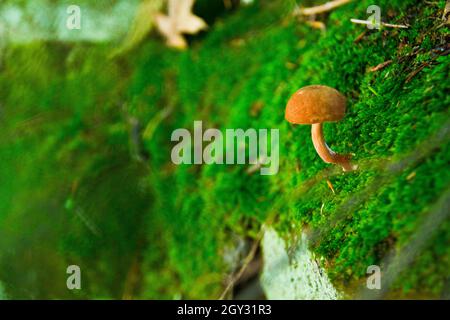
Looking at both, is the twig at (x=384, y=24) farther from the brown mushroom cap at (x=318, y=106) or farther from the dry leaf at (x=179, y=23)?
the dry leaf at (x=179, y=23)

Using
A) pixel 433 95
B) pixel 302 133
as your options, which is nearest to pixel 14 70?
pixel 302 133

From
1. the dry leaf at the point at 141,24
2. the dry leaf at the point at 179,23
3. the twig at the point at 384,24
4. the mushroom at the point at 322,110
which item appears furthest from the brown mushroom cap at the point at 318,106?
the dry leaf at the point at 141,24

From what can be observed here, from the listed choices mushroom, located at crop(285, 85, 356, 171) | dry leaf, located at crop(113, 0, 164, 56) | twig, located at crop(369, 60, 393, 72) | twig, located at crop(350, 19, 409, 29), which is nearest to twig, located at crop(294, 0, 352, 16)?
twig, located at crop(350, 19, 409, 29)

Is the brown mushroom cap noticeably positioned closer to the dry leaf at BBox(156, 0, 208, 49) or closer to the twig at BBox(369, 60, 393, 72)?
the twig at BBox(369, 60, 393, 72)

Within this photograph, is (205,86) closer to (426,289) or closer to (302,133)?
(302,133)

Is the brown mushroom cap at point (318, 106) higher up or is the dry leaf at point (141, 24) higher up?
the dry leaf at point (141, 24)

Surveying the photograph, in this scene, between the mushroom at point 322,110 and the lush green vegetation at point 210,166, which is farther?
the mushroom at point 322,110
